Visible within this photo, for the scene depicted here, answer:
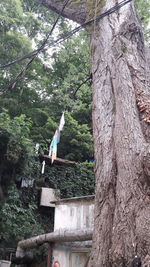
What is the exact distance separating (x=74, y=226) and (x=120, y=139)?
14.6 ft

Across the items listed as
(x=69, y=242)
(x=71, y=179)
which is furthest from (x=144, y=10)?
(x=69, y=242)

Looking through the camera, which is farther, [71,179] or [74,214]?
[71,179]

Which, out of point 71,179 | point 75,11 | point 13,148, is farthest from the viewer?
point 71,179

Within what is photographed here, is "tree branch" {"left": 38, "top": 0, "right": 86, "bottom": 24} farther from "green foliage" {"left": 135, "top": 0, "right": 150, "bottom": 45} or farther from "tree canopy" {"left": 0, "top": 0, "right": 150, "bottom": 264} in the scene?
"green foliage" {"left": 135, "top": 0, "right": 150, "bottom": 45}

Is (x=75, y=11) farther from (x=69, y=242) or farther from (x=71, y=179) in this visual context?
(x=71, y=179)

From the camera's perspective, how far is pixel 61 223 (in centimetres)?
668

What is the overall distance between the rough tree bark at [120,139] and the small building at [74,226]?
12.1 feet

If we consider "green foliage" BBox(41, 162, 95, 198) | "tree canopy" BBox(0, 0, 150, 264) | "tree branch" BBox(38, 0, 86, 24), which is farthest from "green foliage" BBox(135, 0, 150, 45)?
"tree branch" BBox(38, 0, 86, 24)

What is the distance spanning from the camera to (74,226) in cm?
630

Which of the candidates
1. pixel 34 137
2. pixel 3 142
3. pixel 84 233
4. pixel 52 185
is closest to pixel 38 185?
pixel 52 185

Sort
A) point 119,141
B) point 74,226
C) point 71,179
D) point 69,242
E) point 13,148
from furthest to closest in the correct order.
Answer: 1. point 71,179
2. point 13,148
3. point 74,226
4. point 69,242
5. point 119,141

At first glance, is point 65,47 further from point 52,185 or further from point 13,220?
point 13,220

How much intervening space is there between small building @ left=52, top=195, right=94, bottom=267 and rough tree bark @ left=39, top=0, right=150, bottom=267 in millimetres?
3673

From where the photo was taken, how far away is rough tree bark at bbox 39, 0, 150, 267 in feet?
6.25
